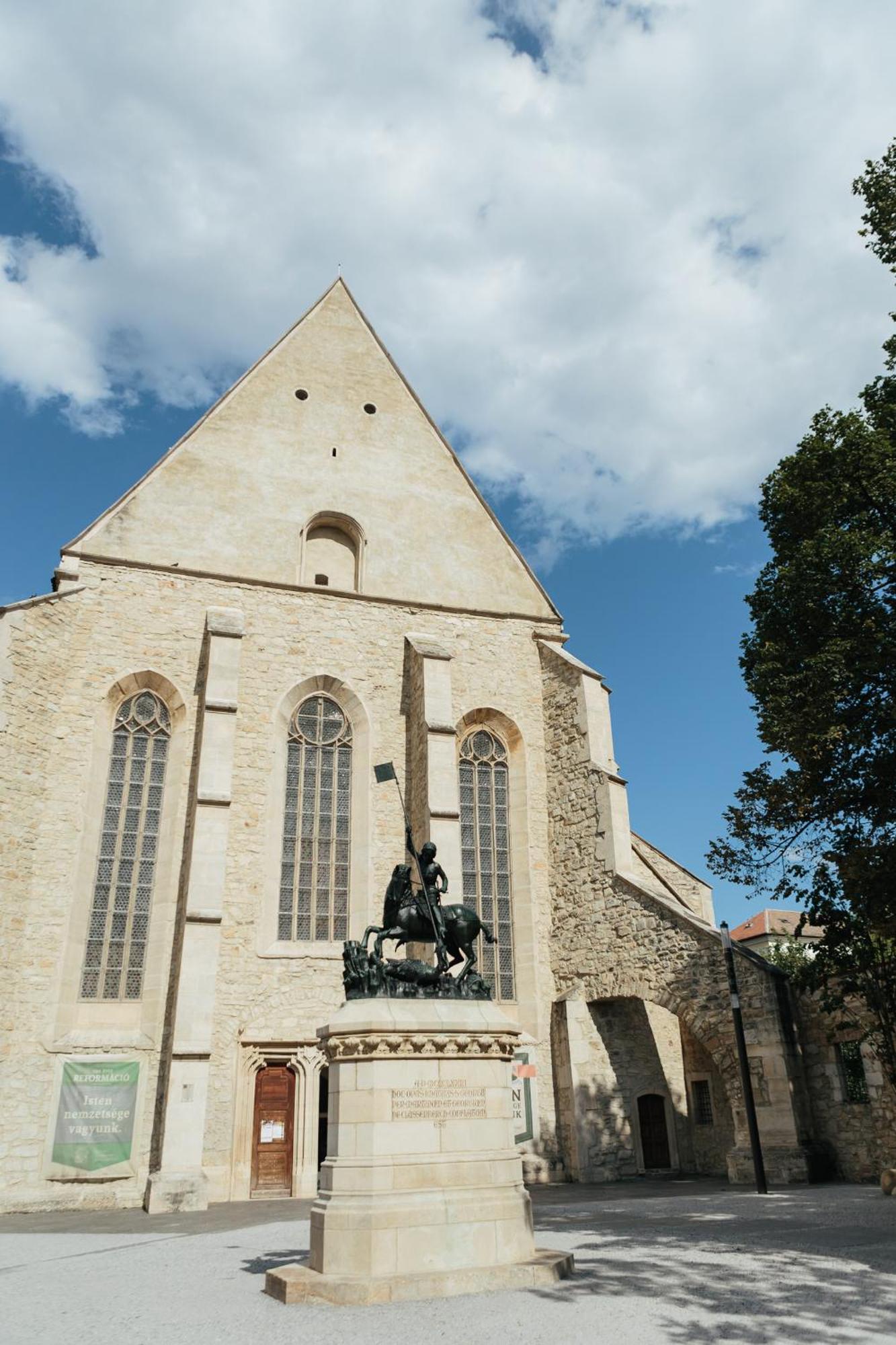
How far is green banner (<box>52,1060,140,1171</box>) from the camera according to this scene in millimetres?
14461

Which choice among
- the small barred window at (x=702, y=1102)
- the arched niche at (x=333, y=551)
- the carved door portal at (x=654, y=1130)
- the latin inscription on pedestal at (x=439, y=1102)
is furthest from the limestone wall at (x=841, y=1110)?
the arched niche at (x=333, y=551)

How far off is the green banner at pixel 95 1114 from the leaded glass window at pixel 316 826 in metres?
3.54

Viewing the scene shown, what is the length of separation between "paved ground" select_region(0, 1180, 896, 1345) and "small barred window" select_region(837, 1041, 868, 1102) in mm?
2614

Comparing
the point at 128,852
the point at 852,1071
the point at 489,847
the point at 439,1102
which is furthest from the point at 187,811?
→ the point at 852,1071

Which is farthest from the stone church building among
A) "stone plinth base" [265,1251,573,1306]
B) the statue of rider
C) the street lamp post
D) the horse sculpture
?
"stone plinth base" [265,1251,573,1306]

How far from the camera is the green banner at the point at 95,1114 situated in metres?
14.5

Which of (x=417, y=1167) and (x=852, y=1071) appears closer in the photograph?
(x=417, y=1167)

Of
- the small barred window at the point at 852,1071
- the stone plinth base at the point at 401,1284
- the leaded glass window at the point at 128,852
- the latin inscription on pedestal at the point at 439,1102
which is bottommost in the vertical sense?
the stone plinth base at the point at 401,1284

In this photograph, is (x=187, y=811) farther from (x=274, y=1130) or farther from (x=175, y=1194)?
(x=175, y=1194)

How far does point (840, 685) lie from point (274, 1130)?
461 inches

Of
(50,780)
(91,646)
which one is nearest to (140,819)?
(50,780)

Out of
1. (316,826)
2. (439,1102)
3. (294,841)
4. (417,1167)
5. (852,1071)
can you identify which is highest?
(316,826)

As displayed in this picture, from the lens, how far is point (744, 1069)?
1401 centimetres

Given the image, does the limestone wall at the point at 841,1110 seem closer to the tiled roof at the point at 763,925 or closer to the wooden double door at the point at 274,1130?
the wooden double door at the point at 274,1130
